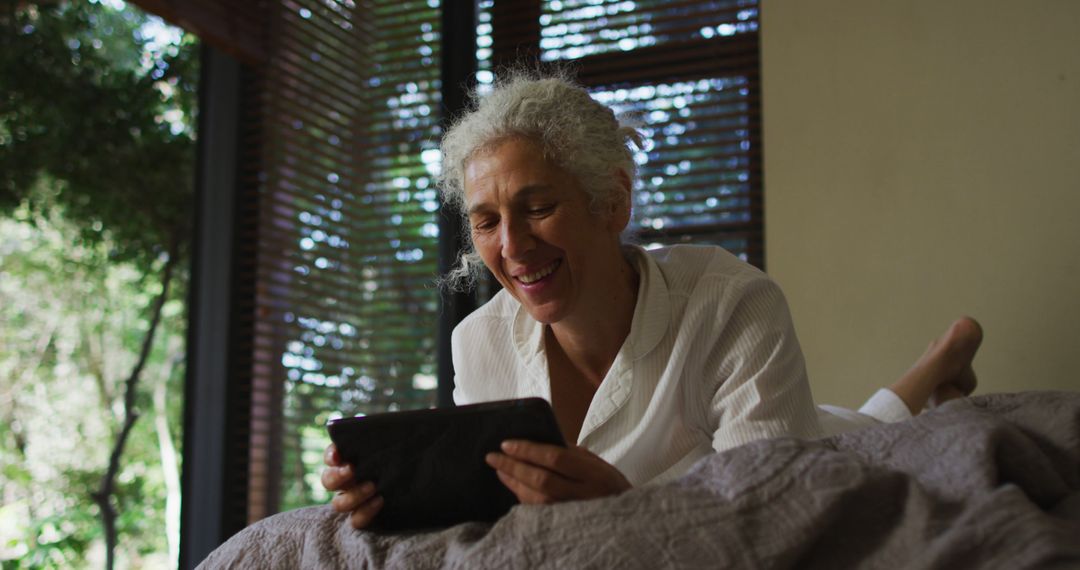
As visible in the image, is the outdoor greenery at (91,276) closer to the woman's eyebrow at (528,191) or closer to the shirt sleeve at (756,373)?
the woman's eyebrow at (528,191)

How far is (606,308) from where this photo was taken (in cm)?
192

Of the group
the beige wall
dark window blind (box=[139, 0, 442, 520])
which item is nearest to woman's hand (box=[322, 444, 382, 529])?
the beige wall

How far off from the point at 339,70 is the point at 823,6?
5.94 feet

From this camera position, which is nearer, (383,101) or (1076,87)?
(1076,87)

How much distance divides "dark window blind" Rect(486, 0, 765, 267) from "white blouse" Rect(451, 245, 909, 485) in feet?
4.15

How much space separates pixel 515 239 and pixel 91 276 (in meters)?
4.80

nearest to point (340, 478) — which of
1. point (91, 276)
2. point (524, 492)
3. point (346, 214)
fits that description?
point (524, 492)

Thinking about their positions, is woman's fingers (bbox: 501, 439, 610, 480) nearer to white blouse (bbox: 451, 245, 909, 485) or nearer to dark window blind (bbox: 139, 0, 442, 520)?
white blouse (bbox: 451, 245, 909, 485)

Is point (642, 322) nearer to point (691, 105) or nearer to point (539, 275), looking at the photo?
point (539, 275)

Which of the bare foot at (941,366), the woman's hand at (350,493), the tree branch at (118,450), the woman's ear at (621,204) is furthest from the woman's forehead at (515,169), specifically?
the tree branch at (118,450)

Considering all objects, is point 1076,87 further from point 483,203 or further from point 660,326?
point 483,203

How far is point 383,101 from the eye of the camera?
149 inches

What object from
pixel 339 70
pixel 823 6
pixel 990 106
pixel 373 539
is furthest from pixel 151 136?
pixel 373 539

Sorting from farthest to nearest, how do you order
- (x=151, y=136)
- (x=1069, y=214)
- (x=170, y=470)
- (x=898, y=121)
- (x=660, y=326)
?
(x=170, y=470)
(x=151, y=136)
(x=898, y=121)
(x=1069, y=214)
(x=660, y=326)
